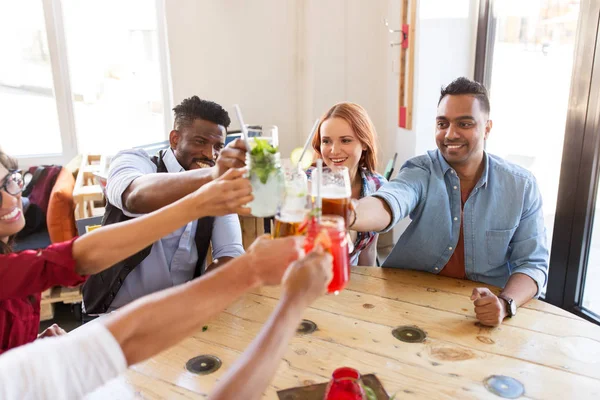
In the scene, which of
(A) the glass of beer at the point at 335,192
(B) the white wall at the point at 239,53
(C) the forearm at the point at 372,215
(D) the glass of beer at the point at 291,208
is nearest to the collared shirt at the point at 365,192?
(C) the forearm at the point at 372,215

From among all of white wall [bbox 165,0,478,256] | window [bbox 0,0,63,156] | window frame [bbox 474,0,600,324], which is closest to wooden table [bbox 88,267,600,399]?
window frame [bbox 474,0,600,324]

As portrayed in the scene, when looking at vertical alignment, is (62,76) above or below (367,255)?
above

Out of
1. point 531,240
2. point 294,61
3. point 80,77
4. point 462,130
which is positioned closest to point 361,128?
point 462,130

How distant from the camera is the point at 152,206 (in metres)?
1.61

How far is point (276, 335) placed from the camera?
2.71 feet

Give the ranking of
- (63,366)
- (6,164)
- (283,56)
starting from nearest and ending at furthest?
1. (63,366)
2. (6,164)
3. (283,56)

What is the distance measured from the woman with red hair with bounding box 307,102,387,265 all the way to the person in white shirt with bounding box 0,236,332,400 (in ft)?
4.58

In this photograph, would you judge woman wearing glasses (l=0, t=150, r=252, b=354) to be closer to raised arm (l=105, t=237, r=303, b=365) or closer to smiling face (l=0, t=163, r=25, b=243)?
smiling face (l=0, t=163, r=25, b=243)

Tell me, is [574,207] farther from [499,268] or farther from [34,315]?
[34,315]

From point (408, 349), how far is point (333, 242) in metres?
0.54

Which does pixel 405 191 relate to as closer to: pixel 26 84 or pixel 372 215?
pixel 372 215

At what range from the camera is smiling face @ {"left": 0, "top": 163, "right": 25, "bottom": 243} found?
1.27 m

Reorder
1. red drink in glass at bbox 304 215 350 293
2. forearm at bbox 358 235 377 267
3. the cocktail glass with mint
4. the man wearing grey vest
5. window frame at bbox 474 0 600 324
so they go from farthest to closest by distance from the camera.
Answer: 1. forearm at bbox 358 235 377 267
2. window frame at bbox 474 0 600 324
3. the man wearing grey vest
4. the cocktail glass with mint
5. red drink in glass at bbox 304 215 350 293

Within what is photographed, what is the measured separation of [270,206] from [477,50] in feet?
8.92
